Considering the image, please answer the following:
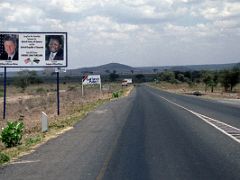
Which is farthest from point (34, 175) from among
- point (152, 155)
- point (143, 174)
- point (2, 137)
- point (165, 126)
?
point (165, 126)

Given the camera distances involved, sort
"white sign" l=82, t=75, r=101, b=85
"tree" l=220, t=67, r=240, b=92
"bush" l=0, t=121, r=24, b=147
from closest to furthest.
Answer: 1. "bush" l=0, t=121, r=24, b=147
2. "white sign" l=82, t=75, r=101, b=85
3. "tree" l=220, t=67, r=240, b=92

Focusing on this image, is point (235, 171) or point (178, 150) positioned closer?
point (235, 171)

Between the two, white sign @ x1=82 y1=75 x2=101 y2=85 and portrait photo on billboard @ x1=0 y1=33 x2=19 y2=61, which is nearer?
portrait photo on billboard @ x1=0 y1=33 x2=19 y2=61

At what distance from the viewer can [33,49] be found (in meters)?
33.8

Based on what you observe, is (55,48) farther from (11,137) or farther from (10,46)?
(11,137)

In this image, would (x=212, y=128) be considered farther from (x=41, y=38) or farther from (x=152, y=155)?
(x=41, y=38)

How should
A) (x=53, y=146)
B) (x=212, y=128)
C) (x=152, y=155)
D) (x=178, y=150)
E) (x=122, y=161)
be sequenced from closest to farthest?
1. (x=122, y=161)
2. (x=152, y=155)
3. (x=178, y=150)
4. (x=53, y=146)
5. (x=212, y=128)

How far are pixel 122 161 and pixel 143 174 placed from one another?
1980mm

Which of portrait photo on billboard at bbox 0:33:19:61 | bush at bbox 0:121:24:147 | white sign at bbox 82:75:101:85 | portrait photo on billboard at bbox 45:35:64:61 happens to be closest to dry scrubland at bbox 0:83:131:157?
bush at bbox 0:121:24:147

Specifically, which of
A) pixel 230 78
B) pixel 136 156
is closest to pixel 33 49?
pixel 136 156

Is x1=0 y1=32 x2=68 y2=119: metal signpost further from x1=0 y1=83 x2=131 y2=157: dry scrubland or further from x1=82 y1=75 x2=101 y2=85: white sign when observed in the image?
x1=82 y1=75 x2=101 y2=85: white sign

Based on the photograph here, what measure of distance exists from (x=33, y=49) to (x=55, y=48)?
1.37 metres

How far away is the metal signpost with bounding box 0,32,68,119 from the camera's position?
3362cm

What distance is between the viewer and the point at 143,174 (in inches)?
423
